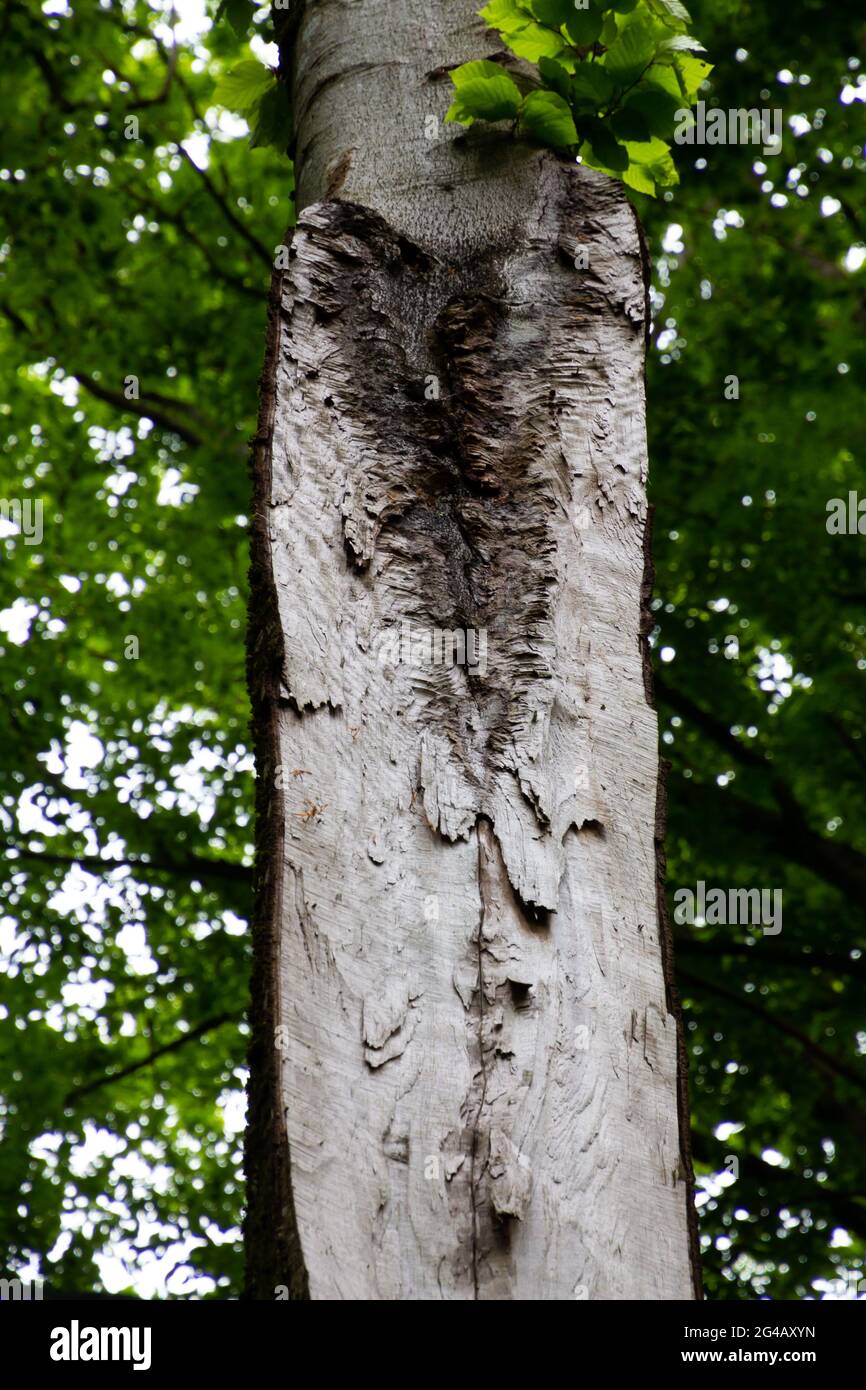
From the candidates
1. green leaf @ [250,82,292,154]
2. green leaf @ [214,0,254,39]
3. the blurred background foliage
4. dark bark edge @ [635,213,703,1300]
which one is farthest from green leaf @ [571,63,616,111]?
the blurred background foliage

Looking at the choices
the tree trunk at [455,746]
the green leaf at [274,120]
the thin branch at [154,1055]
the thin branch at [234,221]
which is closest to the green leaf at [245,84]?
the green leaf at [274,120]

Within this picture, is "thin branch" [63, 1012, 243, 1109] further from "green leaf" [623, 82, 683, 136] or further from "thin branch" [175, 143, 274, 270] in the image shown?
"green leaf" [623, 82, 683, 136]

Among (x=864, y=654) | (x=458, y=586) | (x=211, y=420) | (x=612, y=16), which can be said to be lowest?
(x=458, y=586)

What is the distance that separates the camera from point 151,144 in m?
7.25

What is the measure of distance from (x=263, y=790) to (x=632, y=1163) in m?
0.54

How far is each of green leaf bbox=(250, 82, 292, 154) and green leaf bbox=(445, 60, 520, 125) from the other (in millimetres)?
886

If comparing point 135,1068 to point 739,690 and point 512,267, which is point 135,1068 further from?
point 512,267

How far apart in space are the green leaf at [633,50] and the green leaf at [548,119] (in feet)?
0.39

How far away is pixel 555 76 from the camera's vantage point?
1916mm

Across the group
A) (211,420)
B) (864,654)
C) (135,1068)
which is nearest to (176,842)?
(135,1068)

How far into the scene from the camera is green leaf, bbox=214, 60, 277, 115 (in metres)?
2.63

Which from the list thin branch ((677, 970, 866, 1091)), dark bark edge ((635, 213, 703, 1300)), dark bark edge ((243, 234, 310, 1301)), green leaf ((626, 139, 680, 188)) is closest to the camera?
dark bark edge ((243, 234, 310, 1301))

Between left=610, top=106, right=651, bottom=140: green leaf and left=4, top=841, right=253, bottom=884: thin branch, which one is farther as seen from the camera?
left=4, top=841, right=253, bottom=884: thin branch
